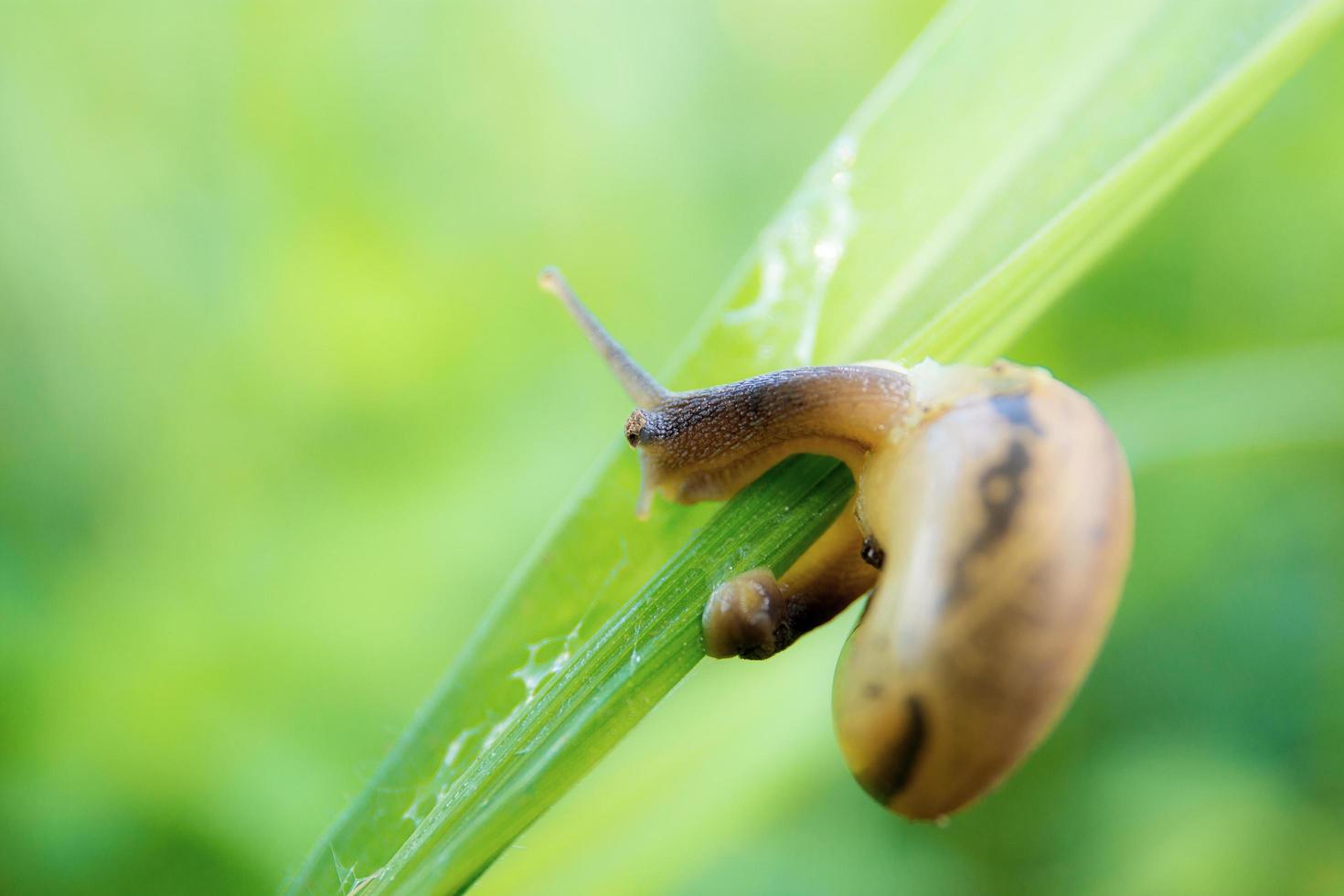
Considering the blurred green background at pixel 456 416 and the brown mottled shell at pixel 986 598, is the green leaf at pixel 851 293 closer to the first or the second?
the brown mottled shell at pixel 986 598

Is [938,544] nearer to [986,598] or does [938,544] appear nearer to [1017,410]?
[986,598]

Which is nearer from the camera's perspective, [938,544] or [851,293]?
[938,544]

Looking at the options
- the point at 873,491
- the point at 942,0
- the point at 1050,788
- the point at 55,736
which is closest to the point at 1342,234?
the point at 942,0

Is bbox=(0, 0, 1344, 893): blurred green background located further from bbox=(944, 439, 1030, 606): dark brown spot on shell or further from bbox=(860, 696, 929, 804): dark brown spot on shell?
bbox=(944, 439, 1030, 606): dark brown spot on shell

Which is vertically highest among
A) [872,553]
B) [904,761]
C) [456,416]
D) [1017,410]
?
[456,416]

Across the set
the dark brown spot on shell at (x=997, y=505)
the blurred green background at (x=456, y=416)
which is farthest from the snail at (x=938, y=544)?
the blurred green background at (x=456, y=416)

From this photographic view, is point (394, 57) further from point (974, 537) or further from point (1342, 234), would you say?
point (1342, 234)

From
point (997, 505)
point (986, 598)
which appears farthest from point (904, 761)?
point (997, 505)
